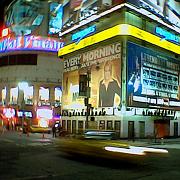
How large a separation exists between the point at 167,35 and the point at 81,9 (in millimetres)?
13342

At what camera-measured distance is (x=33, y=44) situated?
7569cm

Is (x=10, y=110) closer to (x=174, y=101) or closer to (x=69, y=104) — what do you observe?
(x=69, y=104)

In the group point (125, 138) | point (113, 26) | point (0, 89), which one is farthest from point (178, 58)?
point (0, 89)

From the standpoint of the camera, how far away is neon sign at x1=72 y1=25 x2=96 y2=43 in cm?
5356

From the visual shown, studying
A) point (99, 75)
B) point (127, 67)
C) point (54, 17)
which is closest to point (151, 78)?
point (127, 67)

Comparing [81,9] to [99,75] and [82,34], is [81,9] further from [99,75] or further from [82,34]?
[99,75]

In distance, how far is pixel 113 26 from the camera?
4919cm

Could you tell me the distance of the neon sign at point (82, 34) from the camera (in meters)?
53.6

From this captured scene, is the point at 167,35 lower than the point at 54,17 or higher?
lower

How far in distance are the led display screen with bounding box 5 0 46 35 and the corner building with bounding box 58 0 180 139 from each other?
69.6ft

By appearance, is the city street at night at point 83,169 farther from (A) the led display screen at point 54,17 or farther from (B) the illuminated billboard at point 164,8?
(A) the led display screen at point 54,17

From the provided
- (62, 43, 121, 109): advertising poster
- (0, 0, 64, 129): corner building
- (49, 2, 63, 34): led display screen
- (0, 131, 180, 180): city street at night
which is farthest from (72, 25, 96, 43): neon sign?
(0, 131, 180, 180): city street at night

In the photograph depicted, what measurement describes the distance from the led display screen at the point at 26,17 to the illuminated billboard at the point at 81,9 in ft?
55.4

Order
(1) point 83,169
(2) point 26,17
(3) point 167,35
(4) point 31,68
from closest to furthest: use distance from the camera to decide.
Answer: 1. (1) point 83,169
2. (3) point 167,35
3. (4) point 31,68
4. (2) point 26,17
